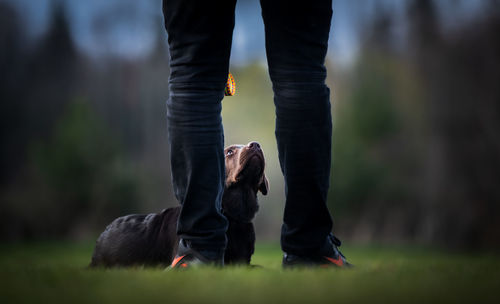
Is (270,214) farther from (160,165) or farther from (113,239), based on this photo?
(113,239)

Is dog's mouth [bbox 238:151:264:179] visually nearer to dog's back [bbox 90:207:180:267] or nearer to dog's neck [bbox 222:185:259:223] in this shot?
dog's neck [bbox 222:185:259:223]

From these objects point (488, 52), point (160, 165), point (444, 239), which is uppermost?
point (488, 52)

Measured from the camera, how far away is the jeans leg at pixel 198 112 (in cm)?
175

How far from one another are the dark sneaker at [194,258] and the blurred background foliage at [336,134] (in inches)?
367

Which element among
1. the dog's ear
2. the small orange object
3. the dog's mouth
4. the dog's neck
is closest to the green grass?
the small orange object

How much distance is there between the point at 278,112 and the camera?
1.84 m

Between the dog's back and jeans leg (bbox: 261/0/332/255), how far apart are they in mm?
717

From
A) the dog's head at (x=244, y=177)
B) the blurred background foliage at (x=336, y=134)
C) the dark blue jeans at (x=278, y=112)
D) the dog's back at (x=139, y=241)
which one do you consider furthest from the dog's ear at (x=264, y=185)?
the blurred background foliage at (x=336, y=134)

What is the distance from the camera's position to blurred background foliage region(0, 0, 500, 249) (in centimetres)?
1118

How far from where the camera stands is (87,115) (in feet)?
49.5

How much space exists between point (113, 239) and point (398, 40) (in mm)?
12607

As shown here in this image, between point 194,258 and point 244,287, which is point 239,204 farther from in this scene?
point 244,287

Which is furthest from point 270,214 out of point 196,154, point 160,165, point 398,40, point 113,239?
point 196,154

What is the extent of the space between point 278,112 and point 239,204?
96cm
